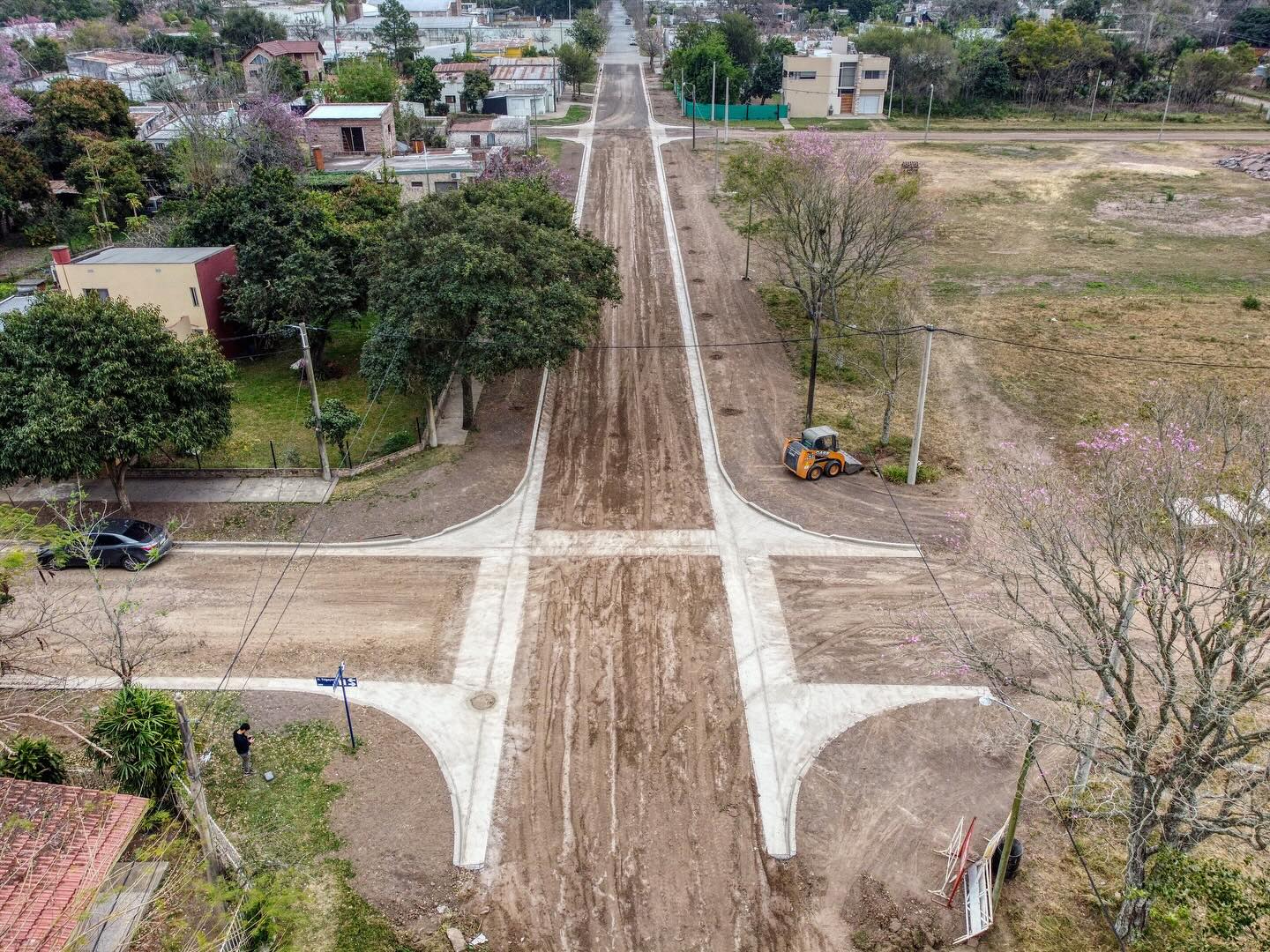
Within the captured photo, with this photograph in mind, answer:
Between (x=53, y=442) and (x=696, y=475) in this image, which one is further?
(x=696, y=475)

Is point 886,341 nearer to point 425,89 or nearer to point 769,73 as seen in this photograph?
point 769,73

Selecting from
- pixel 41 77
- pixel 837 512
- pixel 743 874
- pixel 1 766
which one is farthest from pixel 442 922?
pixel 41 77

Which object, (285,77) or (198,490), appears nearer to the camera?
(198,490)

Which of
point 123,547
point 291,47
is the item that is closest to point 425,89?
point 291,47

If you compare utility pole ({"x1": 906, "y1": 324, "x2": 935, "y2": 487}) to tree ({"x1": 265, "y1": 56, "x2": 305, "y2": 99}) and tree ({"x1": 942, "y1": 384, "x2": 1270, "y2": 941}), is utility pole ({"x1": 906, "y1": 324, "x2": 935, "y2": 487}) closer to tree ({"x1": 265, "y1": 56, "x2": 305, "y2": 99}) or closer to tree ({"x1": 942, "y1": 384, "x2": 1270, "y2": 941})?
tree ({"x1": 942, "y1": 384, "x2": 1270, "y2": 941})

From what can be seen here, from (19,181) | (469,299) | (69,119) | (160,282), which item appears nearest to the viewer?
(469,299)

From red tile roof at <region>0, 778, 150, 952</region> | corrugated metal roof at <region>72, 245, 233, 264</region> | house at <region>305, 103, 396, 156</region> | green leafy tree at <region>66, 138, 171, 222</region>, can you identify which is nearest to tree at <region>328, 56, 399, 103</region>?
house at <region>305, 103, 396, 156</region>

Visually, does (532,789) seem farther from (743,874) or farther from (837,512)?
(837,512)
